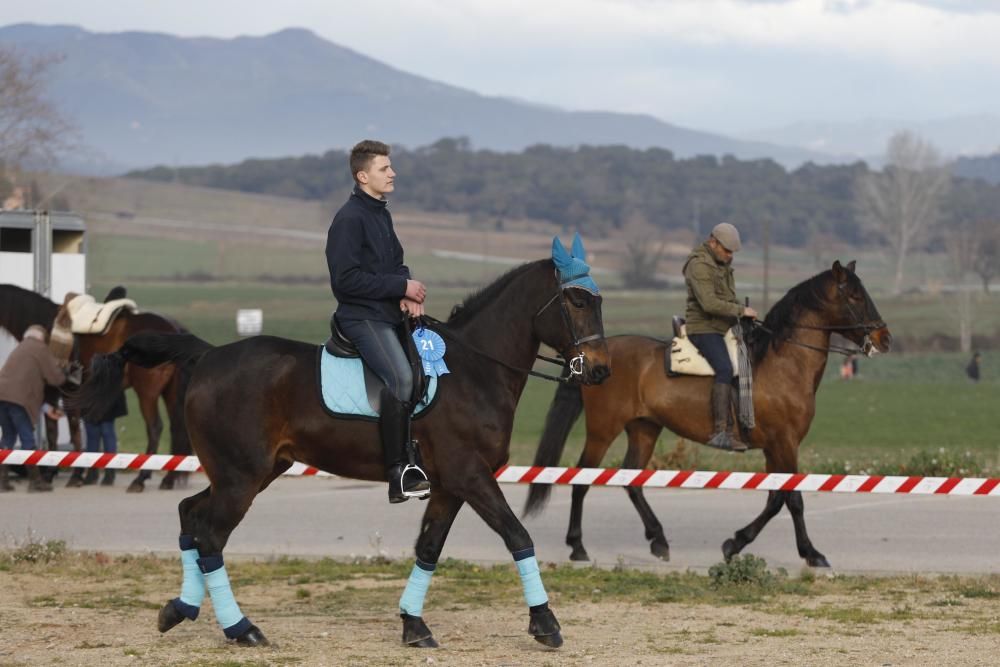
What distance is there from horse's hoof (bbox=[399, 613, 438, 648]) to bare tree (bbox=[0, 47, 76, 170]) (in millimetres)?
37234

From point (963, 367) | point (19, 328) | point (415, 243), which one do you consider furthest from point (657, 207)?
point (19, 328)

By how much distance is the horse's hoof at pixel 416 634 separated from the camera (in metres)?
8.43

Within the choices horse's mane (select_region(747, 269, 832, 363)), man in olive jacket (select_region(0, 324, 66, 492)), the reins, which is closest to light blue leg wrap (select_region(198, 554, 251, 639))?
the reins

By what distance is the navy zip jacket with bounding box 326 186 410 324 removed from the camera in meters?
8.37

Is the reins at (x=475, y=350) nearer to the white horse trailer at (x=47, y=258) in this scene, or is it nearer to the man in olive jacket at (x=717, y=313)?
the man in olive jacket at (x=717, y=313)

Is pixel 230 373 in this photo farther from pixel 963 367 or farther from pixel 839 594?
pixel 963 367

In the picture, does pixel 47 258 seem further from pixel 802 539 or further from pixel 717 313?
pixel 802 539

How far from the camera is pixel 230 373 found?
861cm

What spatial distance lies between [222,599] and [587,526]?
225 inches

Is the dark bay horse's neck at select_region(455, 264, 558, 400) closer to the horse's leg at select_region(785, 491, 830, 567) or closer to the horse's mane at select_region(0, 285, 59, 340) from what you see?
the horse's leg at select_region(785, 491, 830, 567)

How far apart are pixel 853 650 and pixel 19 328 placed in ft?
36.3

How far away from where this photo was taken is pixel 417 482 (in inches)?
327

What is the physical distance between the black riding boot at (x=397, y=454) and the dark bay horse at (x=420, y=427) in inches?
5.5

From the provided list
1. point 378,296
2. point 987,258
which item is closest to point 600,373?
point 378,296
